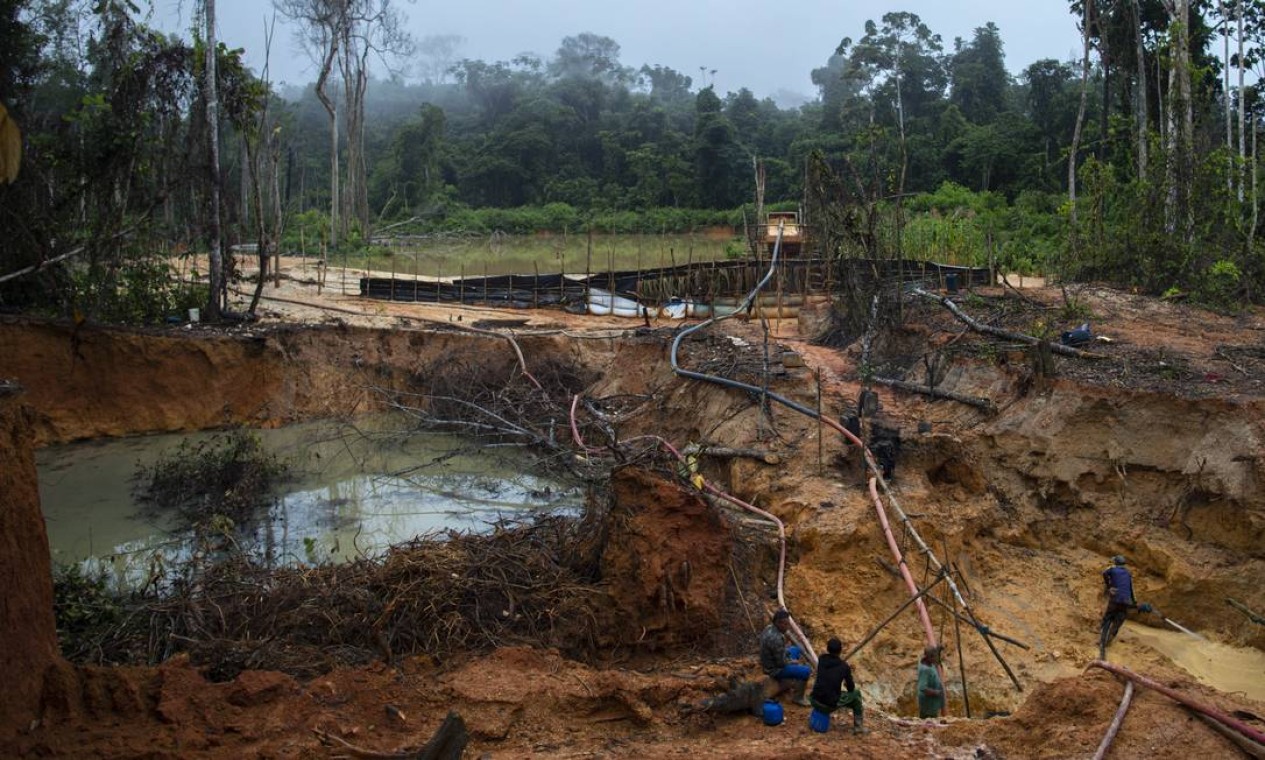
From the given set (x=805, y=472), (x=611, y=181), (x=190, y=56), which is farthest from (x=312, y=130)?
(x=805, y=472)

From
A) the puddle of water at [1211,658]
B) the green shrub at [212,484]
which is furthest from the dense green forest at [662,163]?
the puddle of water at [1211,658]

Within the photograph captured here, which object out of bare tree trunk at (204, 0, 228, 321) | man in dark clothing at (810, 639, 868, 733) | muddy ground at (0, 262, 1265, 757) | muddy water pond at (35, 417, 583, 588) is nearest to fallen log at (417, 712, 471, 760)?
muddy ground at (0, 262, 1265, 757)

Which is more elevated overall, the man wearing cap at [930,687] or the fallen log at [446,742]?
the fallen log at [446,742]

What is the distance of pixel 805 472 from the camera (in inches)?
373

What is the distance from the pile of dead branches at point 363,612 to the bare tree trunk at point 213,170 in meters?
8.89

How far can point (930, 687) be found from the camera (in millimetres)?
5977

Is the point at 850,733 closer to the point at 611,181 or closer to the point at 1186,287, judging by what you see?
the point at 1186,287

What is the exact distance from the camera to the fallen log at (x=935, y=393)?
1011cm

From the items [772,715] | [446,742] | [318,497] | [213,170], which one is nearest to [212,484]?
[318,497]

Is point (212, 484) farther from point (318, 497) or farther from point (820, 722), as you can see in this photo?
→ point (820, 722)

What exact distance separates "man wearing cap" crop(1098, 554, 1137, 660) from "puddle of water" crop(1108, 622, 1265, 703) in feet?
0.92

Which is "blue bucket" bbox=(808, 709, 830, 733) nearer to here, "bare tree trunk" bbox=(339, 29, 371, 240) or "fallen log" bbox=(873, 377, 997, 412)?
"fallen log" bbox=(873, 377, 997, 412)

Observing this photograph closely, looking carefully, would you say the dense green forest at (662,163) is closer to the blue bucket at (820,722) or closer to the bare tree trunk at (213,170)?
the bare tree trunk at (213,170)

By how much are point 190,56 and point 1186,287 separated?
17.6 metres
